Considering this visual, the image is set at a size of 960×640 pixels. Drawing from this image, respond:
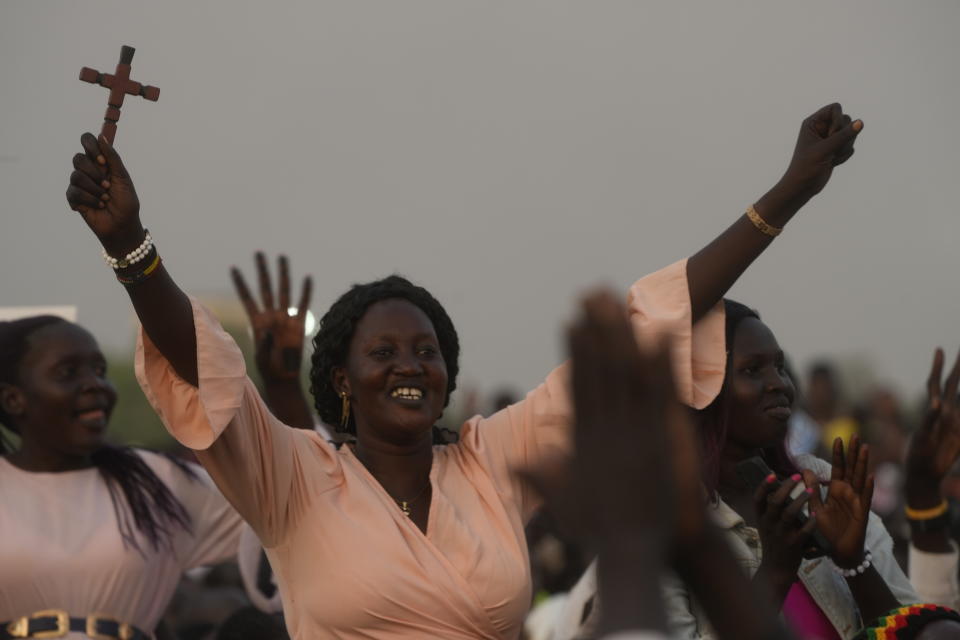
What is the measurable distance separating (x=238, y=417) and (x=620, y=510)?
2.08m

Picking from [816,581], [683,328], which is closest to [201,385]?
[683,328]

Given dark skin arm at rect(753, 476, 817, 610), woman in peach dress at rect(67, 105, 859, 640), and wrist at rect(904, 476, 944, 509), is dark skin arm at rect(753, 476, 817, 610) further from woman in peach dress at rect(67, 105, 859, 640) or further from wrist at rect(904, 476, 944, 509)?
wrist at rect(904, 476, 944, 509)

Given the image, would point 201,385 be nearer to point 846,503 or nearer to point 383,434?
point 383,434

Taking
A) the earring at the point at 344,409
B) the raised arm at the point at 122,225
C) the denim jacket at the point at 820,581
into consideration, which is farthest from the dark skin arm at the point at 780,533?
the raised arm at the point at 122,225

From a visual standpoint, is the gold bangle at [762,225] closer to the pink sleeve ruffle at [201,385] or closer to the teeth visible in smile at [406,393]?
the teeth visible in smile at [406,393]

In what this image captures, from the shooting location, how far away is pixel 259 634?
513 cm

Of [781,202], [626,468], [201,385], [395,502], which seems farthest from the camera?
[395,502]

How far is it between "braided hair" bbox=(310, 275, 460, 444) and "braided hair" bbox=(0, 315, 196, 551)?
1.10 metres

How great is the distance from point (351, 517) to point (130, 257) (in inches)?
38.9

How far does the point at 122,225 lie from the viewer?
3152 mm

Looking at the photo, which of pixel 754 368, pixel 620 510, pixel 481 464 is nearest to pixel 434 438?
pixel 481 464

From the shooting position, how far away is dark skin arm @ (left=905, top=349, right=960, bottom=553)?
505 cm

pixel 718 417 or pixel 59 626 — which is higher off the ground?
pixel 718 417

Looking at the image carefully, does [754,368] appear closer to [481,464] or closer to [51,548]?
[481,464]
